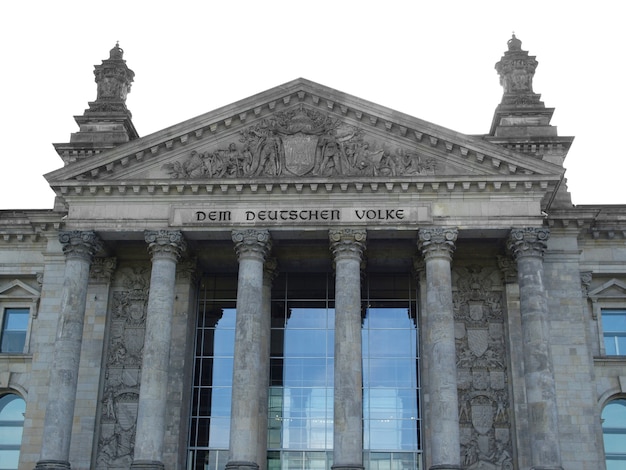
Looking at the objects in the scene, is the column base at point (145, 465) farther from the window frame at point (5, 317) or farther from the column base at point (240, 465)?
the window frame at point (5, 317)

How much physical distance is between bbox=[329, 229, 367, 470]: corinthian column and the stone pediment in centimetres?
280

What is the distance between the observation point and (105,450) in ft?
115

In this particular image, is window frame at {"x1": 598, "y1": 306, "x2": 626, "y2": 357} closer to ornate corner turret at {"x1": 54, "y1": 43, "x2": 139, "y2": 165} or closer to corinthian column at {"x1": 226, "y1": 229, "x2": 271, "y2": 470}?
corinthian column at {"x1": 226, "y1": 229, "x2": 271, "y2": 470}

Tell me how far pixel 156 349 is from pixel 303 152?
9.90 meters

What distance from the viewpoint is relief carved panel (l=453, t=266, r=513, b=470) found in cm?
3419

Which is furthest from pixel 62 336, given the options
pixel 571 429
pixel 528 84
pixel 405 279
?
pixel 528 84

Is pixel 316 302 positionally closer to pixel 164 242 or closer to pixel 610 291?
pixel 164 242

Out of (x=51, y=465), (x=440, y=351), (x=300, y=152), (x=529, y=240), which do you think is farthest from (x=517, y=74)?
(x=51, y=465)

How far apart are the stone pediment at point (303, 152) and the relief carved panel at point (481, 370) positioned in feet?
15.8

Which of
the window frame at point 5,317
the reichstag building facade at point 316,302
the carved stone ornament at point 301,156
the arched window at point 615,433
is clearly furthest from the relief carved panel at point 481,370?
the window frame at point 5,317

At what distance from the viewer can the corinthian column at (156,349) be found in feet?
105

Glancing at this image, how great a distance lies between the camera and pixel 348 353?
32.6 metres

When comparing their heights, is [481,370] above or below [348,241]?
below

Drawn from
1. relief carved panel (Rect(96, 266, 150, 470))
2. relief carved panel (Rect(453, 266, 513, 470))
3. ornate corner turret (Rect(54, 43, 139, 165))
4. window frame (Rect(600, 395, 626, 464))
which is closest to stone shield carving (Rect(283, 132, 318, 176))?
relief carved panel (Rect(453, 266, 513, 470))
